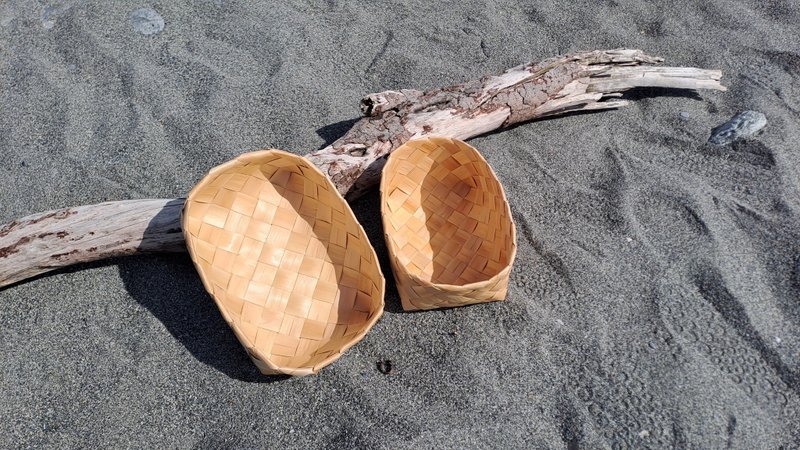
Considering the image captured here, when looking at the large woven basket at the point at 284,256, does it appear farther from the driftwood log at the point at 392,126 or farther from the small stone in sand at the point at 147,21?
the small stone in sand at the point at 147,21

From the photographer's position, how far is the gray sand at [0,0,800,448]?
5.76 ft

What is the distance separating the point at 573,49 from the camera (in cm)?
275

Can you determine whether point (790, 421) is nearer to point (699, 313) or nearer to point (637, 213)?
point (699, 313)

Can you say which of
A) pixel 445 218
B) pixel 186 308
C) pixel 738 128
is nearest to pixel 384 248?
pixel 445 218

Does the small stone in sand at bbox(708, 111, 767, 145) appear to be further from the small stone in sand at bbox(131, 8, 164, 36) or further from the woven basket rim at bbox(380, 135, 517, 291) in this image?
the small stone in sand at bbox(131, 8, 164, 36)

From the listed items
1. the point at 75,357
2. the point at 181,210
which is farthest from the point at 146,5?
the point at 75,357

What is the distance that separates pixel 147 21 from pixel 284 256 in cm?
Result: 138

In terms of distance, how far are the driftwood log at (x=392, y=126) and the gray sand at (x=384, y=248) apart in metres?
0.10

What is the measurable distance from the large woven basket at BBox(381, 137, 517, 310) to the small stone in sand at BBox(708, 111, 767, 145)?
0.90 meters

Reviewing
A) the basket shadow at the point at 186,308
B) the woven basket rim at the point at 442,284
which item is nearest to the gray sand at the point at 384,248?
the basket shadow at the point at 186,308

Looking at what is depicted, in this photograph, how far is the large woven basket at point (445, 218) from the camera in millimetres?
1981

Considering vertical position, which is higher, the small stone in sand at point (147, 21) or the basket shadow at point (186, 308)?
the small stone in sand at point (147, 21)

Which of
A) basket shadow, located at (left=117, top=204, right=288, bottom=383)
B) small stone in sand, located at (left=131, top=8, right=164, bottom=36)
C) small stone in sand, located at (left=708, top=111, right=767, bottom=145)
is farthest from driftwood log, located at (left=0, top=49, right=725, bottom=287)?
small stone in sand, located at (left=131, top=8, right=164, bottom=36)

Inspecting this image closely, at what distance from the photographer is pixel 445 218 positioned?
7.23 ft
